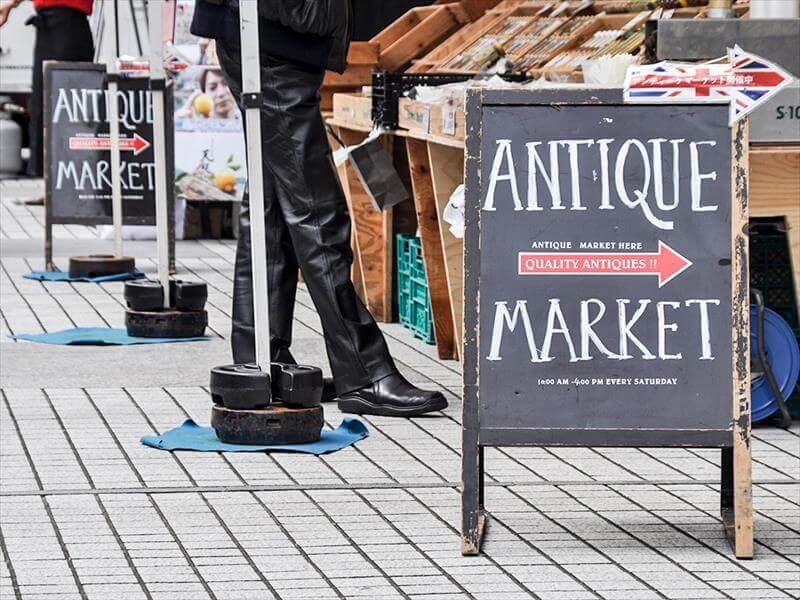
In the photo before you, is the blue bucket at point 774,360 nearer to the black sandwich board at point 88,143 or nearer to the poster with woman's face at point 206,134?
the black sandwich board at point 88,143

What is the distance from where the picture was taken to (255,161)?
244 inches

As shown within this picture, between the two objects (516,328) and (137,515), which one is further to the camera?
(137,515)

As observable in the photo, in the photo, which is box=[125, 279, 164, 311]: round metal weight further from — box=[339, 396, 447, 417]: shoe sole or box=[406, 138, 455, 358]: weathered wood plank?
box=[339, 396, 447, 417]: shoe sole

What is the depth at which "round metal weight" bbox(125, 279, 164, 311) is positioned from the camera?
8656 millimetres

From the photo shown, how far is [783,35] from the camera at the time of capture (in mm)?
6625

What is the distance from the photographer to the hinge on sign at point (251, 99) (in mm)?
6070

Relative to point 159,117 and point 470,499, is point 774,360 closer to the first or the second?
point 470,499

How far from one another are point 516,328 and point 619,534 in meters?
0.70

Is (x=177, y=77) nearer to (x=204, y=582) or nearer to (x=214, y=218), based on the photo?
(x=214, y=218)

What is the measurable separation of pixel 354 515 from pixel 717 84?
1.67m

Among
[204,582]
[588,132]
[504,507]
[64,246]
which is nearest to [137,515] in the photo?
[204,582]

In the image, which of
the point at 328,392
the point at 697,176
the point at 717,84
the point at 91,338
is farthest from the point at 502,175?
the point at 91,338

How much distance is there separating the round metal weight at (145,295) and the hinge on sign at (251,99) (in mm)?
2727

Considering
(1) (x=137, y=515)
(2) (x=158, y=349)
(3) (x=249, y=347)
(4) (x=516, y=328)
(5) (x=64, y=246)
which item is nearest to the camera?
(4) (x=516, y=328)
